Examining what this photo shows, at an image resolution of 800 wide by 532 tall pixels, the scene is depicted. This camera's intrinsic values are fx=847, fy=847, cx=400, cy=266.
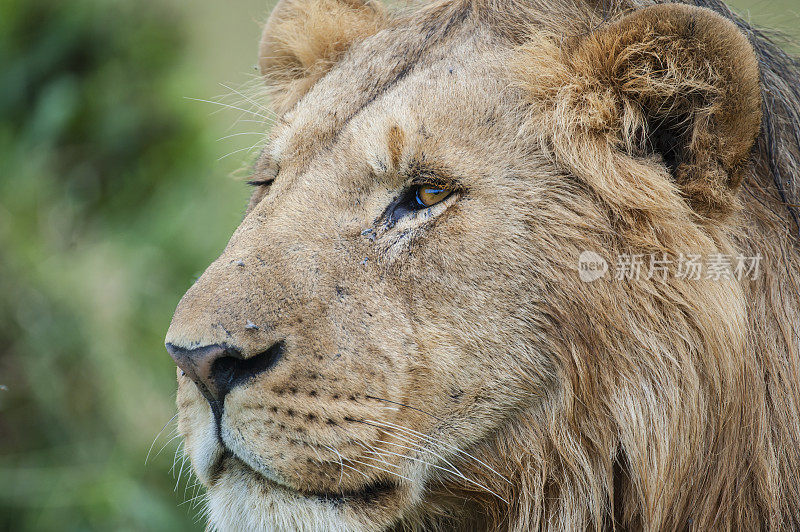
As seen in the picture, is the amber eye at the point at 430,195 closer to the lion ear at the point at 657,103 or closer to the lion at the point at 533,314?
the lion at the point at 533,314

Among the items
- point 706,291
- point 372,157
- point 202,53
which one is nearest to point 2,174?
point 202,53

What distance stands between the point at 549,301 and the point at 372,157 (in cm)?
55

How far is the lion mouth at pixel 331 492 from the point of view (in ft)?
6.12

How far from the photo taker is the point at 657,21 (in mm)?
1829

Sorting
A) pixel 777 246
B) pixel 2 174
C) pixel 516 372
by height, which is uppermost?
pixel 2 174

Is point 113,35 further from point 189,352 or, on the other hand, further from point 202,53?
point 189,352

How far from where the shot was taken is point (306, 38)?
104 inches

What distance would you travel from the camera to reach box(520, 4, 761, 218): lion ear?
5.86ft

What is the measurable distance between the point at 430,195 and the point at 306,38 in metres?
0.91

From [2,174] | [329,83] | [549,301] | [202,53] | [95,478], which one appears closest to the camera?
[549,301]

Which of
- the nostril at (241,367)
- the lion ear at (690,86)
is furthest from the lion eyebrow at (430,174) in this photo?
the nostril at (241,367)

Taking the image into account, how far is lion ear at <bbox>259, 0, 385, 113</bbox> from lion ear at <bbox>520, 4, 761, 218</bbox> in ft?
2.47

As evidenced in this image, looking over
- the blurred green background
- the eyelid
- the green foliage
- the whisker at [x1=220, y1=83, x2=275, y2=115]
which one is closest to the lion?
the eyelid

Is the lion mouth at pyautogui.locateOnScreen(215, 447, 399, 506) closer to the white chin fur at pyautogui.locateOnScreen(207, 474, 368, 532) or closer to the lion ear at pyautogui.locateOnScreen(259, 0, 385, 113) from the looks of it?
the white chin fur at pyautogui.locateOnScreen(207, 474, 368, 532)
